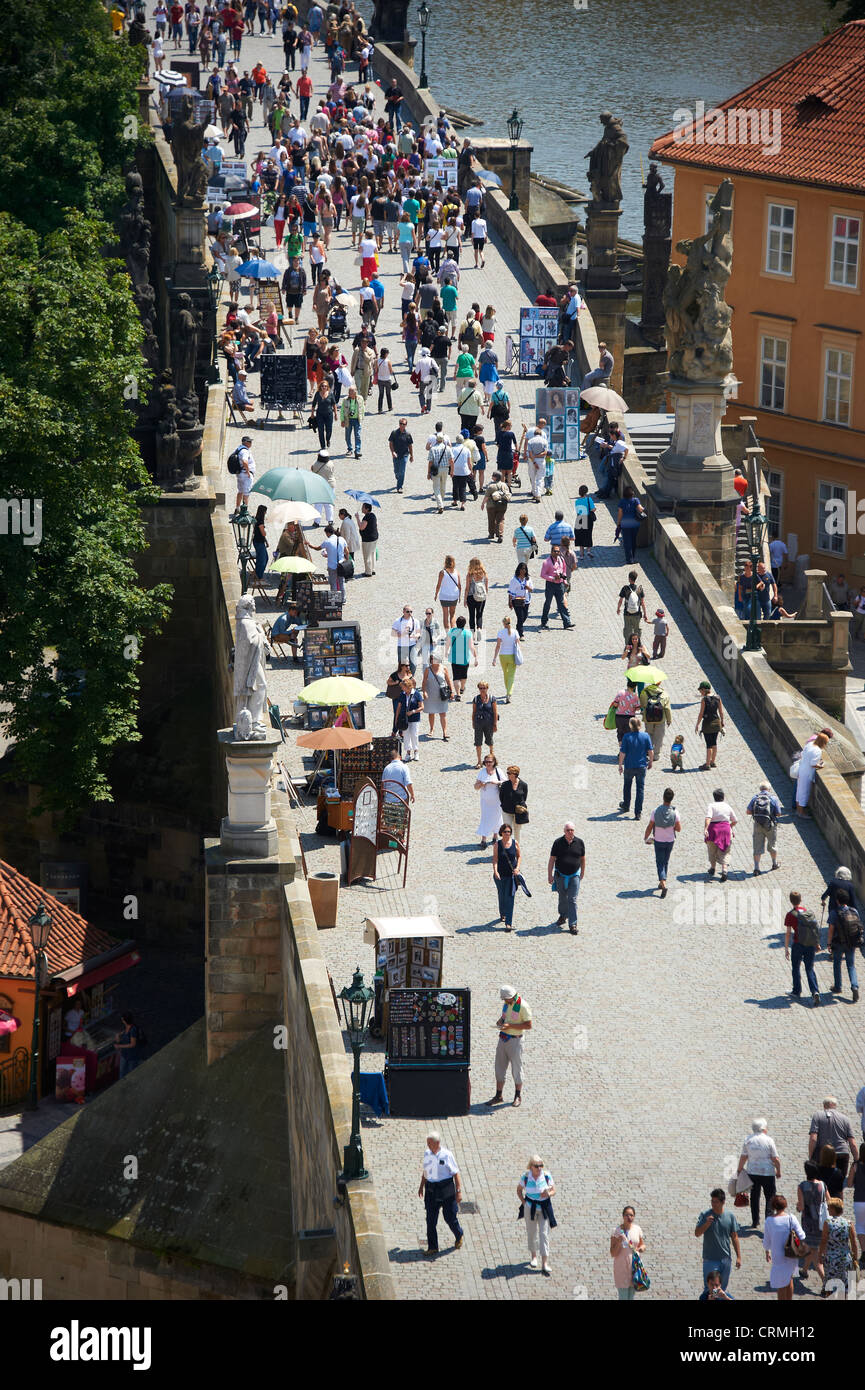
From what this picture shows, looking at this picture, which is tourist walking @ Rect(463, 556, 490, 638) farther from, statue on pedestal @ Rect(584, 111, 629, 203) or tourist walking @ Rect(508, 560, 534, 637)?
statue on pedestal @ Rect(584, 111, 629, 203)

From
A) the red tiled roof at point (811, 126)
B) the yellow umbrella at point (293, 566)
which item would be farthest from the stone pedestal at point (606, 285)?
the yellow umbrella at point (293, 566)

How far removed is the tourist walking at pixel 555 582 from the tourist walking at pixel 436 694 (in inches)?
165

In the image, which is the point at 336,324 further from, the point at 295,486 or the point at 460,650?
the point at 460,650

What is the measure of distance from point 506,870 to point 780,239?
1530 inches

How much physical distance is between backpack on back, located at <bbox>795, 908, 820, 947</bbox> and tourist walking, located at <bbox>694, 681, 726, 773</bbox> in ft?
21.2

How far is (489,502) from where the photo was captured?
1661 inches

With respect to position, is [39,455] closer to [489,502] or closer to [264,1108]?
[489,502]

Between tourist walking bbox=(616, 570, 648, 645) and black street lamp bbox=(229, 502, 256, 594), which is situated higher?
black street lamp bbox=(229, 502, 256, 594)

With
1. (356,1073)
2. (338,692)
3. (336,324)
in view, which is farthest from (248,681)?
(336,324)

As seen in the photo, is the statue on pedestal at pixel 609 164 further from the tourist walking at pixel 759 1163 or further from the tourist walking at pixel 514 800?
the tourist walking at pixel 759 1163

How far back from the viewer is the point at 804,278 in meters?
63.5

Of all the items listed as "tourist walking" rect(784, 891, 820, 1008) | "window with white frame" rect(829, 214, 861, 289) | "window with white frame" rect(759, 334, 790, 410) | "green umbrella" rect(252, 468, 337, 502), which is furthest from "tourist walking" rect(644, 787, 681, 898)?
"window with white frame" rect(759, 334, 790, 410)

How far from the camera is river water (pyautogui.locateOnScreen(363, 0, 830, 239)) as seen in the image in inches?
4126

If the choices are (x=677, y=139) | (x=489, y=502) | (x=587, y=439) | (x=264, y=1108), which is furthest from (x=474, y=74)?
(x=264, y=1108)
